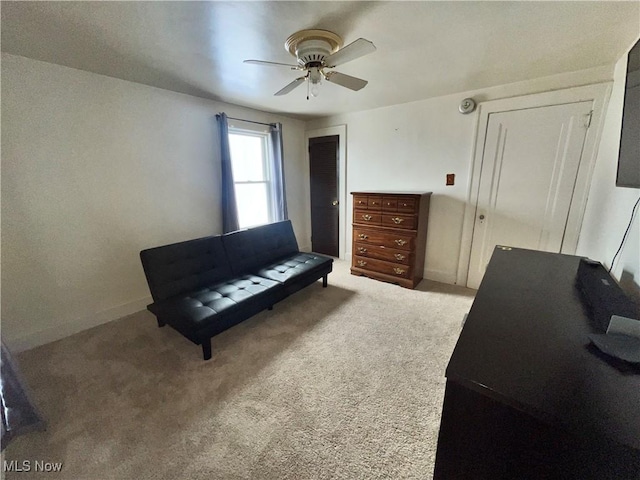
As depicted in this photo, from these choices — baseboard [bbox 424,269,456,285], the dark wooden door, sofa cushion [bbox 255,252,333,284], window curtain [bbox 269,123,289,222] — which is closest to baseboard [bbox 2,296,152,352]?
sofa cushion [bbox 255,252,333,284]

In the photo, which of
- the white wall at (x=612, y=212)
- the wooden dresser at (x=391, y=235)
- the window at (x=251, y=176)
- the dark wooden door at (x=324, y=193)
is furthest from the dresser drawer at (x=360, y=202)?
the white wall at (x=612, y=212)

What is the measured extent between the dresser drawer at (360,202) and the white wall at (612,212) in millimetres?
2123

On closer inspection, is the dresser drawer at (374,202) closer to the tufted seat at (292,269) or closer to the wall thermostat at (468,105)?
the tufted seat at (292,269)

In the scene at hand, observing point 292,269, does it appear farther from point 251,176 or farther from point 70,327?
point 70,327

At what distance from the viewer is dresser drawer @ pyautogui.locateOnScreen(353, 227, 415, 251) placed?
3.07 meters

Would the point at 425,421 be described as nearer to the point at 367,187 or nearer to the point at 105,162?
the point at 367,187

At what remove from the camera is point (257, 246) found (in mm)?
3027

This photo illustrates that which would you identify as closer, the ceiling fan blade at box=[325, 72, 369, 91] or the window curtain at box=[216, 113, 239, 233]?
the ceiling fan blade at box=[325, 72, 369, 91]

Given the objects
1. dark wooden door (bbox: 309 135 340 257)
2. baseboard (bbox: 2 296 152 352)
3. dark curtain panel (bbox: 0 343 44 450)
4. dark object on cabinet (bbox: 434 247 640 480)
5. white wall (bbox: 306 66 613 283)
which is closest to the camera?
dark object on cabinet (bbox: 434 247 640 480)

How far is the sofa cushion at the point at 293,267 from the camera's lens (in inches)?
104

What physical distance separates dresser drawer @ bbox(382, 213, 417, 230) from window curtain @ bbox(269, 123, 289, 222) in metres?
1.61

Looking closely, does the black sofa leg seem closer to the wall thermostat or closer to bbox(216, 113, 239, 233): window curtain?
bbox(216, 113, 239, 233): window curtain

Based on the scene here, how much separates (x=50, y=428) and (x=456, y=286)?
382 cm

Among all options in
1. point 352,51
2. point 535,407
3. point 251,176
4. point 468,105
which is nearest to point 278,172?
point 251,176
